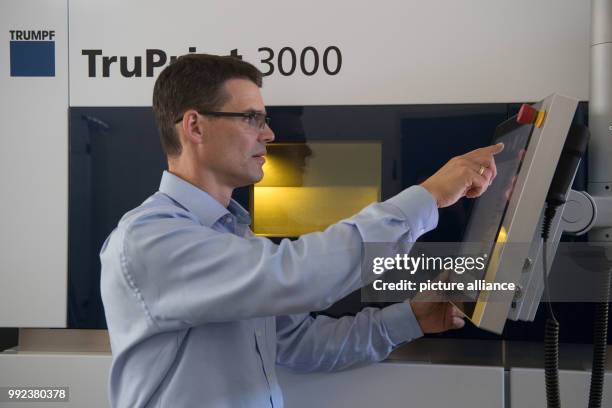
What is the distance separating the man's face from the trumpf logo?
634 mm

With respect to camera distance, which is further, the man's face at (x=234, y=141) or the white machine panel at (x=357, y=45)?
the white machine panel at (x=357, y=45)

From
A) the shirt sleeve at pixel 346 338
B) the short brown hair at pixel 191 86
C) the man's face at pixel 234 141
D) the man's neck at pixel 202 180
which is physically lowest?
the shirt sleeve at pixel 346 338

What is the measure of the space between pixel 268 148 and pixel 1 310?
0.84m

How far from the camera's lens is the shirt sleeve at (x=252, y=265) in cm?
111

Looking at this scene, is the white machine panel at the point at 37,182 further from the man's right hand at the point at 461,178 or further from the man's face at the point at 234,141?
the man's right hand at the point at 461,178

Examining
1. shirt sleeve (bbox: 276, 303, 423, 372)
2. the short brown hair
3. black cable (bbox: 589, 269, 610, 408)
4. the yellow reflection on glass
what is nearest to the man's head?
the short brown hair

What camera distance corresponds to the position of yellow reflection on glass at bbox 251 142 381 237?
1676 millimetres

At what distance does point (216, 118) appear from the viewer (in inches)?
54.9

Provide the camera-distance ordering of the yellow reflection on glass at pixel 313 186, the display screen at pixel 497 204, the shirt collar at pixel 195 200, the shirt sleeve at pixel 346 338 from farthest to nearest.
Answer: the yellow reflection on glass at pixel 313 186
the shirt sleeve at pixel 346 338
the shirt collar at pixel 195 200
the display screen at pixel 497 204

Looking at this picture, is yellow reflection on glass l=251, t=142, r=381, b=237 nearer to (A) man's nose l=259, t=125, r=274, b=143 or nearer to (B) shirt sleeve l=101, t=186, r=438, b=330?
(A) man's nose l=259, t=125, r=274, b=143

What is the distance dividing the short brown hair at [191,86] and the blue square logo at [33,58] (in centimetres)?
46

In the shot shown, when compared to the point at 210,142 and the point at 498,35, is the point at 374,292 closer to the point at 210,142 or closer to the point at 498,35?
the point at 210,142

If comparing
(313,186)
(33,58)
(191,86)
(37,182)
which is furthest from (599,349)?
(33,58)

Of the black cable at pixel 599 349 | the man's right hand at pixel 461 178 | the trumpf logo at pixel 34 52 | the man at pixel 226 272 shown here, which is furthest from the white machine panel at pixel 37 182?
the black cable at pixel 599 349
